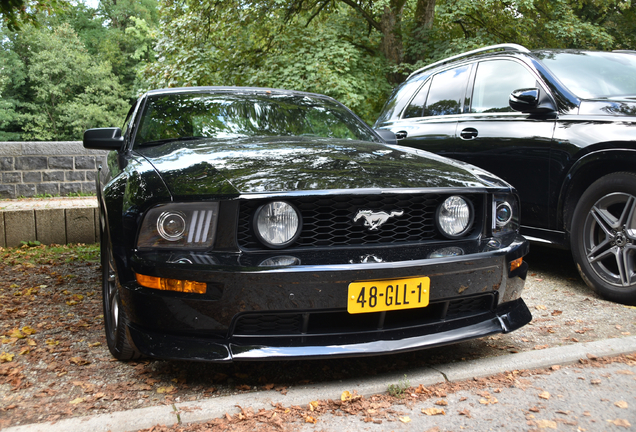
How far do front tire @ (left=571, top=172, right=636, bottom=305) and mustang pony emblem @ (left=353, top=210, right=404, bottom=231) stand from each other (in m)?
1.91

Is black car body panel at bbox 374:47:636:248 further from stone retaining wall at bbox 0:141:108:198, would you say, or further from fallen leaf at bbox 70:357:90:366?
stone retaining wall at bbox 0:141:108:198

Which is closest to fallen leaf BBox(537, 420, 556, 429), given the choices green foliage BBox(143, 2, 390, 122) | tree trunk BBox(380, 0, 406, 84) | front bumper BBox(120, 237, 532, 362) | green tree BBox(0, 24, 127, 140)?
front bumper BBox(120, 237, 532, 362)

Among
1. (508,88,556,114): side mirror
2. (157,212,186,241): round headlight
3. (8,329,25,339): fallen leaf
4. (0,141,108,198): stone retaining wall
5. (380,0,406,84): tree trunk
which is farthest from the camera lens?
(380,0,406,84): tree trunk

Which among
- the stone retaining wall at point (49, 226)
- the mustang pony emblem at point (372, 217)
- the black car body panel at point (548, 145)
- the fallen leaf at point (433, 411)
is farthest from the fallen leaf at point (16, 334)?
the black car body panel at point (548, 145)

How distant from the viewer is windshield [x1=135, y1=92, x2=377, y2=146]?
358cm

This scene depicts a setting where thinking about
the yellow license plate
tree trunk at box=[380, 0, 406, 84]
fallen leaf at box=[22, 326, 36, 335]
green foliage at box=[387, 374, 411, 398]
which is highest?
tree trunk at box=[380, 0, 406, 84]

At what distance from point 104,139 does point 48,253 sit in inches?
119

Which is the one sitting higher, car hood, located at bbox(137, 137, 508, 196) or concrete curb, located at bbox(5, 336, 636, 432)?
car hood, located at bbox(137, 137, 508, 196)

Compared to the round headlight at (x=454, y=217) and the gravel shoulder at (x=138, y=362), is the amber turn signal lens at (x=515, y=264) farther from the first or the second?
the gravel shoulder at (x=138, y=362)

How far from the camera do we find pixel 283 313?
8.02ft

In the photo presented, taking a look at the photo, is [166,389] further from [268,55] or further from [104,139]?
[268,55]

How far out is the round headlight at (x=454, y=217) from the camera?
2809mm

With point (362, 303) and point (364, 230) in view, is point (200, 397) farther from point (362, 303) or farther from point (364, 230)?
point (364, 230)

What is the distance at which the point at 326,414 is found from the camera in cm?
238
